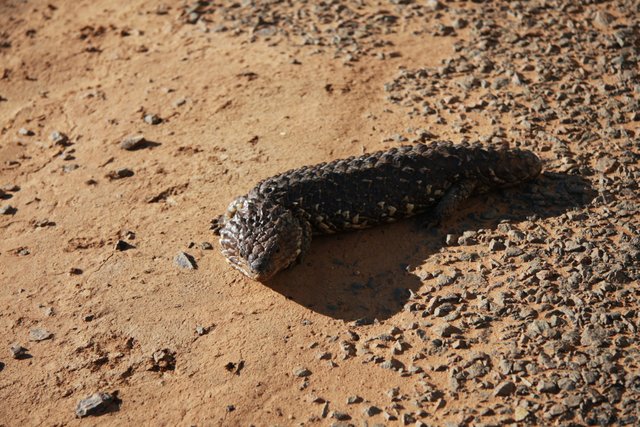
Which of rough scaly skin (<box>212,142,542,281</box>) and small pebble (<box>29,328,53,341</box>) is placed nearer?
small pebble (<box>29,328,53,341</box>)

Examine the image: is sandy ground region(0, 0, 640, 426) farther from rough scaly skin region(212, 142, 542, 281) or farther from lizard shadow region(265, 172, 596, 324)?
rough scaly skin region(212, 142, 542, 281)

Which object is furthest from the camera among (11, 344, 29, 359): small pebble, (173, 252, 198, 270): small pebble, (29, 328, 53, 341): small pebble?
(173, 252, 198, 270): small pebble

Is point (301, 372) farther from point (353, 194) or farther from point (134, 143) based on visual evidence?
point (134, 143)

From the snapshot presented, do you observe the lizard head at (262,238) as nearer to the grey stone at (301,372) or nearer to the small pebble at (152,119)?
the grey stone at (301,372)

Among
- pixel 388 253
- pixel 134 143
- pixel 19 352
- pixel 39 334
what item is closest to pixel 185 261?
pixel 39 334

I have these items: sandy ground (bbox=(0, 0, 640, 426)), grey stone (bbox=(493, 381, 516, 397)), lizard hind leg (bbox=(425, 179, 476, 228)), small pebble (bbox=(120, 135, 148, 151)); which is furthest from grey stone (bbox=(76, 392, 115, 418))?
small pebble (bbox=(120, 135, 148, 151))

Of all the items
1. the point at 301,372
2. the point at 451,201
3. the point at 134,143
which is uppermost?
the point at 134,143

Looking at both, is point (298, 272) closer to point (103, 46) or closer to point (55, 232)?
point (55, 232)
